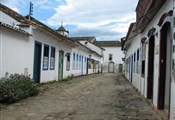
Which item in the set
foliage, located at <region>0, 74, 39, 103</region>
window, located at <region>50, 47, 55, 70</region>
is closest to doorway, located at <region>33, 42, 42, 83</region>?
window, located at <region>50, 47, 55, 70</region>

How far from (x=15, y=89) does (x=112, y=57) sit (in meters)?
59.2

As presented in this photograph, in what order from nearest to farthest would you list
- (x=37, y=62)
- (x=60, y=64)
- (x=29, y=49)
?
(x=29, y=49), (x=37, y=62), (x=60, y=64)

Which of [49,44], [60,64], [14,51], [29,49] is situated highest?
[49,44]

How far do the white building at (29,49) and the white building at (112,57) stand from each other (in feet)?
138

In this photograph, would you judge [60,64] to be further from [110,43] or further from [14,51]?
[110,43]

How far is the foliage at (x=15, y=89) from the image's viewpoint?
385 inches

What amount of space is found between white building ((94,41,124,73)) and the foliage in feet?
174

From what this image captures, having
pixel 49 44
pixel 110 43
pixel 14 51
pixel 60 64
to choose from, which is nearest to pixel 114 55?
pixel 110 43

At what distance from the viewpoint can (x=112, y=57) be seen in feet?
226

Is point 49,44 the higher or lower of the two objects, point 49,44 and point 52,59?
the higher

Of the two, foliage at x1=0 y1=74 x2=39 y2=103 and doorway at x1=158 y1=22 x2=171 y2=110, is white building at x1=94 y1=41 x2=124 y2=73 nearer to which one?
foliage at x1=0 y1=74 x2=39 y2=103

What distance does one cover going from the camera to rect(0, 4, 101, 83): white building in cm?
1238

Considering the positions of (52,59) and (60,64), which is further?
(60,64)

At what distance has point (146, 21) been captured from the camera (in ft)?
39.5
